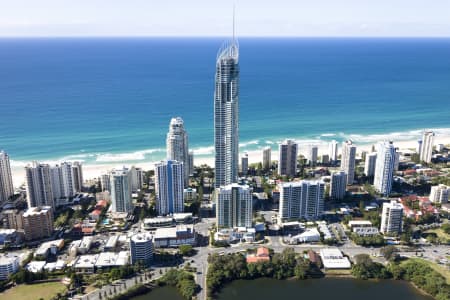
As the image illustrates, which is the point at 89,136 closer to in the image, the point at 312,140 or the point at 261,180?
the point at 261,180

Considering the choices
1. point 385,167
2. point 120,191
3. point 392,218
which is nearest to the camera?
point 392,218

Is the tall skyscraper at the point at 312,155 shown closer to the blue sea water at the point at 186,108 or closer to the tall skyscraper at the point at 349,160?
the tall skyscraper at the point at 349,160

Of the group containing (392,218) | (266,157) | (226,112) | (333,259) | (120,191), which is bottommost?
(333,259)

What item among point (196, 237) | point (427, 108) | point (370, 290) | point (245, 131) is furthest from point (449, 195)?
point (427, 108)

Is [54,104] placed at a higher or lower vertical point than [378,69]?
lower

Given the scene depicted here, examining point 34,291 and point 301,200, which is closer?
point 34,291

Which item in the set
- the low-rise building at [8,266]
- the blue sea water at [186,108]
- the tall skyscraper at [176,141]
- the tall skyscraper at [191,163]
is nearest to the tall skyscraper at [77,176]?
the blue sea water at [186,108]

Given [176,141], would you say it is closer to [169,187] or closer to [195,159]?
[169,187]

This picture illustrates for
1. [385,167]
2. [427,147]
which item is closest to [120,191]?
[385,167]
